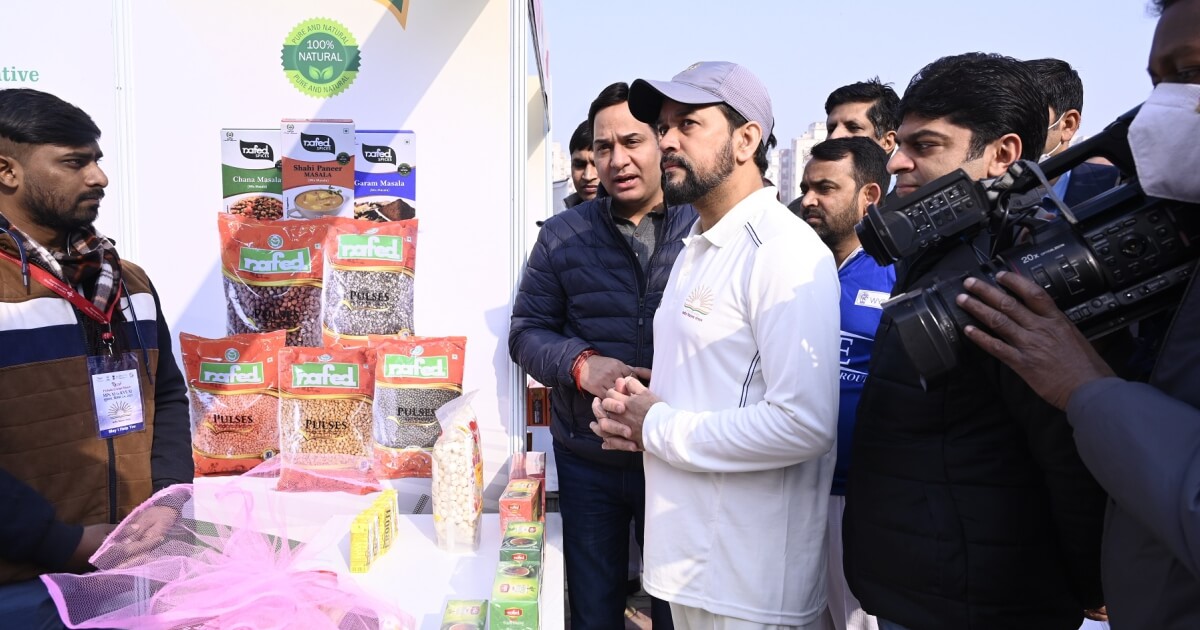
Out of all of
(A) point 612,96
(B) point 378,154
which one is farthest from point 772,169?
(B) point 378,154

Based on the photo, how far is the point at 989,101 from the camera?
1356 millimetres

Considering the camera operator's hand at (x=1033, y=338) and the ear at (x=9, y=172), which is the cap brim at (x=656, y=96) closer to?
the camera operator's hand at (x=1033, y=338)

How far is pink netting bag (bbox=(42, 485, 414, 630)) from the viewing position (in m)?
1.21

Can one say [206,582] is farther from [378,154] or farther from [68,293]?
[378,154]

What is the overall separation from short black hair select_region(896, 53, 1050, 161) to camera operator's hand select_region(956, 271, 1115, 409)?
503 mm

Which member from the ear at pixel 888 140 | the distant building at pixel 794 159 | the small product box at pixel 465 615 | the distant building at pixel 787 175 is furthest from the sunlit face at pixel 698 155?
the distant building at pixel 794 159

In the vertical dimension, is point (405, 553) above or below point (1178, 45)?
below

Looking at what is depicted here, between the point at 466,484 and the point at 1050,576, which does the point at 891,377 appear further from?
the point at 466,484

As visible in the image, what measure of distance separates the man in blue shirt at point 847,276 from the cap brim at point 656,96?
0.72 metres

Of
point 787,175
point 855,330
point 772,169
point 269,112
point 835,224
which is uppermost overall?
point 787,175

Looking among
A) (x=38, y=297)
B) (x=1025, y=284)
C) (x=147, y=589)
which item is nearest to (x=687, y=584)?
(x=1025, y=284)

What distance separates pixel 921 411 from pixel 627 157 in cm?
127

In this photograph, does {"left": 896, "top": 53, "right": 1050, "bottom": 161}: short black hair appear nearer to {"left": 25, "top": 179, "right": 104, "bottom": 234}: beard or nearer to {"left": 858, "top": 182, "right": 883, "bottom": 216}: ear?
{"left": 858, "top": 182, "right": 883, "bottom": 216}: ear

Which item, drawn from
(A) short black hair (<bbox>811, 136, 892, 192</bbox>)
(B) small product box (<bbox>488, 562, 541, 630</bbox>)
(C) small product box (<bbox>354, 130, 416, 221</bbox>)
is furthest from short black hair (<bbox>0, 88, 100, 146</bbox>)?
(A) short black hair (<bbox>811, 136, 892, 192</bbox>)
